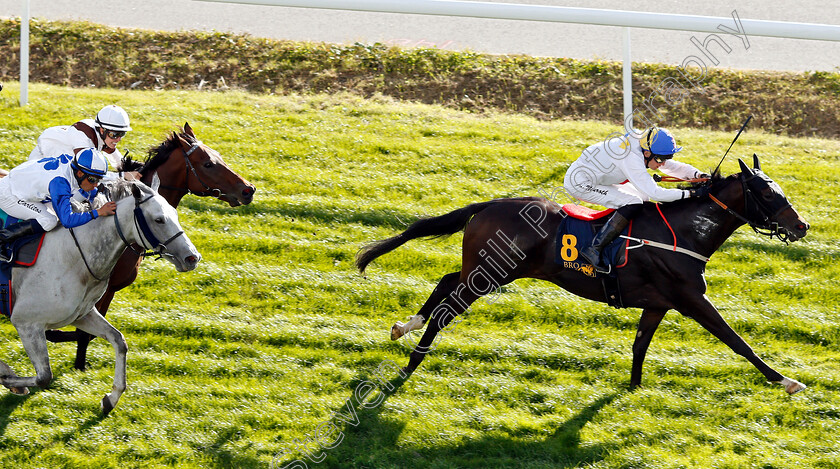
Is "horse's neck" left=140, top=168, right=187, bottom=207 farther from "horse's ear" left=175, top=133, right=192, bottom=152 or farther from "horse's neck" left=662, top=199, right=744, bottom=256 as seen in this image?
"horse's neck" left=662, top=199, right=744, bottom=256

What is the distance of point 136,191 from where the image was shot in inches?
227

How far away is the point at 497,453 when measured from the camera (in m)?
6.45

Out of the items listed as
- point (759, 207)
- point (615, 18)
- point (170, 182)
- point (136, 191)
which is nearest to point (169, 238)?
point (136, 191)

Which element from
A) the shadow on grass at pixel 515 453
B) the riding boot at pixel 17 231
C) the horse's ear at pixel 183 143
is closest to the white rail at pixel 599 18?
the horse's ear at pixel 183 143

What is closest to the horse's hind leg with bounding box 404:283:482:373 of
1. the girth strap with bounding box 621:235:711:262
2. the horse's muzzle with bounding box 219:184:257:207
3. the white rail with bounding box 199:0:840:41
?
the girth strap with bounding box 621:235:711:262

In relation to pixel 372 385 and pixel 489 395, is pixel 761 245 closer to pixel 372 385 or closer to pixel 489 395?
pixel 489 395

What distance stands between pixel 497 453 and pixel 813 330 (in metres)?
3.35

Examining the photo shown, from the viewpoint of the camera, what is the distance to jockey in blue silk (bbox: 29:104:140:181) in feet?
22.0

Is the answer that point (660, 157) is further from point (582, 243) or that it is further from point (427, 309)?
point (427, 309)

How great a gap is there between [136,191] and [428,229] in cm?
256

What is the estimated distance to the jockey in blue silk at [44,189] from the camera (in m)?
5.81

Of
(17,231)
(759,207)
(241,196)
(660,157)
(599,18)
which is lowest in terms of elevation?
(17,231)

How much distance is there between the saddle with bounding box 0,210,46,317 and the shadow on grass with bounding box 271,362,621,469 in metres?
2.13

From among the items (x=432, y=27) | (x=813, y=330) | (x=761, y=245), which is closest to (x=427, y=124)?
(x=432, y=27)
